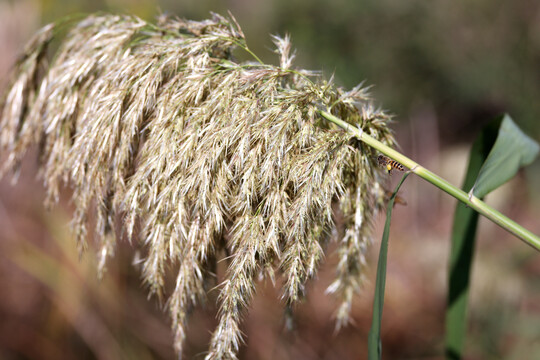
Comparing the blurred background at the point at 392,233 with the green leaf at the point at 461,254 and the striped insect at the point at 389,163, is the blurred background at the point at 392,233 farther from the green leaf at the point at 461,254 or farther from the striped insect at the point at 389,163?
the striped insect at the point at 389,163

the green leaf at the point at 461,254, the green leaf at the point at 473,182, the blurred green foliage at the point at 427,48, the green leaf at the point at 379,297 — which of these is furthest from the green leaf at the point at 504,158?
the blurred green foliage at the point at 427,48

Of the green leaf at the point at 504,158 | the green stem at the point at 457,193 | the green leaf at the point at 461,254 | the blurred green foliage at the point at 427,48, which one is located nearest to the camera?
the green stem at the point at 457,193

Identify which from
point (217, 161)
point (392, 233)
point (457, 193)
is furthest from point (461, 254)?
point (392, 233)

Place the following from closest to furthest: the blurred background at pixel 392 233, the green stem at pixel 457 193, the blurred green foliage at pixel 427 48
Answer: the green stem at pixel 457 193 < the blurred background at pixel 392 233 < the blurred green foliage at pixel 427 48

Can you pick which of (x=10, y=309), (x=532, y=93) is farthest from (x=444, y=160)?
(x=10, y=309)

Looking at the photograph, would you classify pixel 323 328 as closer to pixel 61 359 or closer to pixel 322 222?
pixel 61 359

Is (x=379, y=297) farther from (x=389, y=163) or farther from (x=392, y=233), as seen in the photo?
(x=392, y=233)
